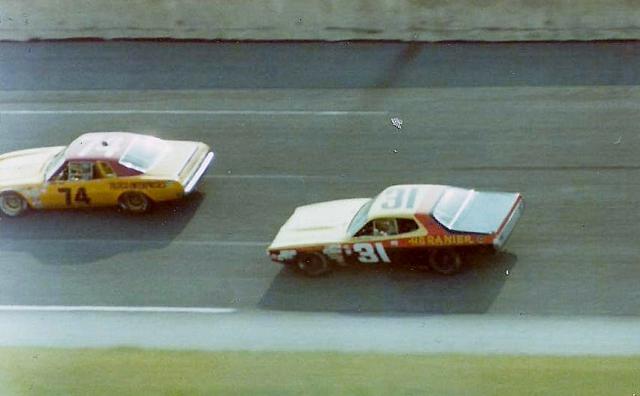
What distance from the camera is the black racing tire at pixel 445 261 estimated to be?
1411 cm

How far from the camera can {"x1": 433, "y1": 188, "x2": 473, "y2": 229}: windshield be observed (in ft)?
46.4

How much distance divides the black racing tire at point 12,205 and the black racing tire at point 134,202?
1625mm

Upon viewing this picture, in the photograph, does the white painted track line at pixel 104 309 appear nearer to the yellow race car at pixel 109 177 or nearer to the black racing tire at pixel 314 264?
the black racing tire at pixel 314 264

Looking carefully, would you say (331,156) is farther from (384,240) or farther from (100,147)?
(384,240)

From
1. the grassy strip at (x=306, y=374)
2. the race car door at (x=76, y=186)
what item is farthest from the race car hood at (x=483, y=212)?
the race car door at (x=76, y=186)

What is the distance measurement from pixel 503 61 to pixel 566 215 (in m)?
6.06

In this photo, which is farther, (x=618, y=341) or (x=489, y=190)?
(x=489, y=190)

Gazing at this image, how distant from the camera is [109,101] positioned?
20.7 metres

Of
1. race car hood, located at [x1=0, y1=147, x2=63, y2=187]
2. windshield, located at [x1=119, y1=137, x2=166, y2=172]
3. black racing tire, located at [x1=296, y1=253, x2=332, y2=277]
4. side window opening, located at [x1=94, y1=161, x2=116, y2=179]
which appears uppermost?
windshield, located at [x1=119, y1=137, x2=166, y2=172]

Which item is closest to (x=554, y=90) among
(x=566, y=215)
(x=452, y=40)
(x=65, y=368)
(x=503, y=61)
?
(x=503, y=61)

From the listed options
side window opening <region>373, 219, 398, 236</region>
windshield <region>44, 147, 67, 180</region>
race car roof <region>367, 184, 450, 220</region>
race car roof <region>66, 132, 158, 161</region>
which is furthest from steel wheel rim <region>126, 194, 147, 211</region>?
side window opening <region>373, 219, 398, 236</region>

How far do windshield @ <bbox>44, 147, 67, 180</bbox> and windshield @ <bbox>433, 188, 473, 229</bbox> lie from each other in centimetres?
638

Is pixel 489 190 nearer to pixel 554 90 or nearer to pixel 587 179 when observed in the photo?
pixel 587 179

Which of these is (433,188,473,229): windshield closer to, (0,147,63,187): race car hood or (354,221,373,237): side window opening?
(354,221,373,237): side window opening
